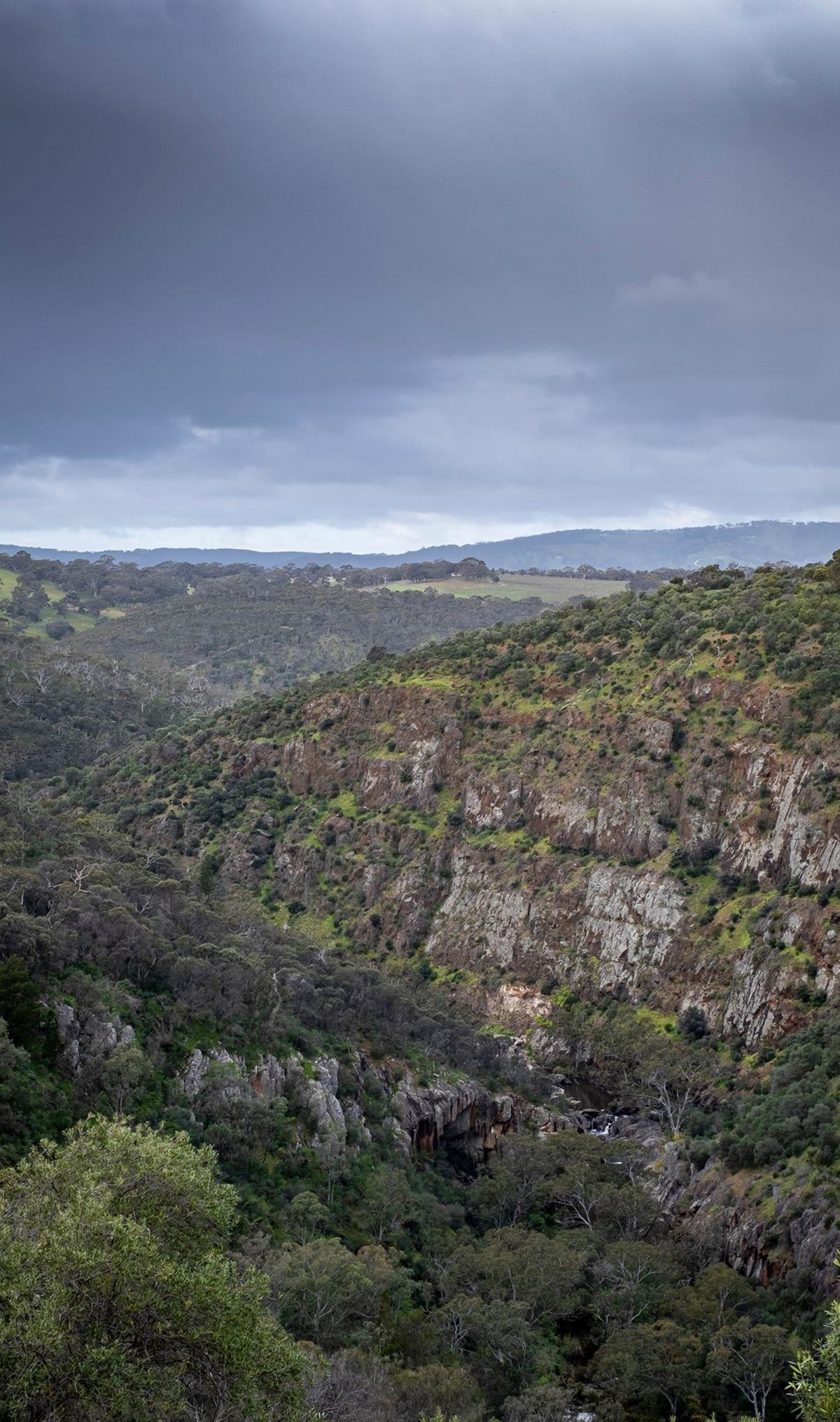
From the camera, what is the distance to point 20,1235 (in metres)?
19.3

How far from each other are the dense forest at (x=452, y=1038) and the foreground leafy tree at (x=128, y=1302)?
0.08 metres

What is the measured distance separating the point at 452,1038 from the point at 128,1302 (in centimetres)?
5000

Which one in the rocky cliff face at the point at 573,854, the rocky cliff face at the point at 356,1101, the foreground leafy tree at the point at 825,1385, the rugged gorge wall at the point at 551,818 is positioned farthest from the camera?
the rugged gorge wall at the point at 551,818

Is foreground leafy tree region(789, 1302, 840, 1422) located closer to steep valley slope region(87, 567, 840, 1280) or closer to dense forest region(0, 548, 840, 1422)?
dense forest region(0, 548, 840, 1422)

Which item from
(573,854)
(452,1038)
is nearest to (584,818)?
(573,854)

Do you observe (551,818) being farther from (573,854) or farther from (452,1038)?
(452,1038)

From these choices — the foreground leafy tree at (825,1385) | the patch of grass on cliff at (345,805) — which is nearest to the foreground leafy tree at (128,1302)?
the foreground leafy tree at (825,1385)

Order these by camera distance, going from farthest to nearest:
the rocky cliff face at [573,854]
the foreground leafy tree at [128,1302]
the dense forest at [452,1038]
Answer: the rocky cliff face at [573,854] < the dense forest at [452,1038] < the foreground leafy tree at [128,1302]

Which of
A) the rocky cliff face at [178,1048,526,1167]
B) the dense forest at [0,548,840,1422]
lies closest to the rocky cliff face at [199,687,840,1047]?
the dense forest at [0,548,840,1422]

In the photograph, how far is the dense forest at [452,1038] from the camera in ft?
70.3

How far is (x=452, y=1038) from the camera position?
217 ft

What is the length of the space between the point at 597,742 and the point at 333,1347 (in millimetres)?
62576

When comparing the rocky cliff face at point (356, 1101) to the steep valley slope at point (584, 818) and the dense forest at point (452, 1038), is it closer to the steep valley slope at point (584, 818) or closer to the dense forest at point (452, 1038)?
the dense forest at point (452, 1038)

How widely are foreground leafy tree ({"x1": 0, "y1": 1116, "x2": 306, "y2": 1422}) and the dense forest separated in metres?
0.08
